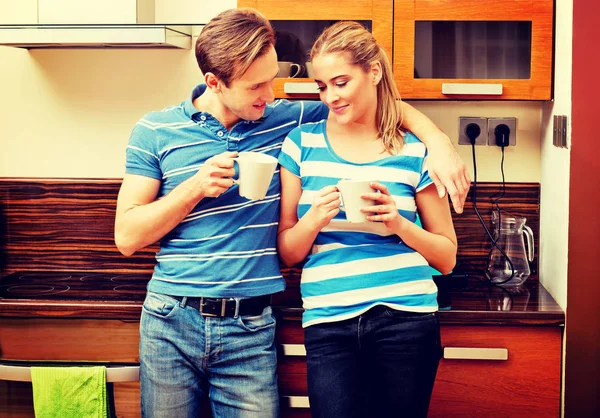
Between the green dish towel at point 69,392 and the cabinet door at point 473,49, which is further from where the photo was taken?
the cabinet door at point 473,49

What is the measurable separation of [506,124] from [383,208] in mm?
1040

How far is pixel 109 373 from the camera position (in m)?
2.08

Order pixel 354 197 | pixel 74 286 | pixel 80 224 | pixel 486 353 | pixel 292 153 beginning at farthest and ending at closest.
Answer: pixel 80 224 < pixel 74 286 < pixel 486 353 < pixel 292 153 < pixel 354 197

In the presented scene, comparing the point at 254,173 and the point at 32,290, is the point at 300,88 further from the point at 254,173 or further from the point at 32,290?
the point at 32,290

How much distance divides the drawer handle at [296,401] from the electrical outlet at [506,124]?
1.04m

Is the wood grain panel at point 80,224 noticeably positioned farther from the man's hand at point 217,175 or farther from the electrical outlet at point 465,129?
the man's hand at point 217,175

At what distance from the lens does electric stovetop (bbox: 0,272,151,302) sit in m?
2.21

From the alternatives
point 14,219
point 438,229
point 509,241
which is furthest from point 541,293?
point 14,219

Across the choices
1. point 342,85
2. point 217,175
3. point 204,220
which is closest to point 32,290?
point 204,220

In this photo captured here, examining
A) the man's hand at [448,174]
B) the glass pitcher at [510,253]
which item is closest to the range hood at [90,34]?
the man's hand at [448,174]

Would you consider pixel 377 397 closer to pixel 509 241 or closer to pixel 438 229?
pixel 438 229

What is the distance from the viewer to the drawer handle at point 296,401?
208 cm

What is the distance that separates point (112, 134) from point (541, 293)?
147 centimetres

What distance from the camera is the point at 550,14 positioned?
7.23ft
